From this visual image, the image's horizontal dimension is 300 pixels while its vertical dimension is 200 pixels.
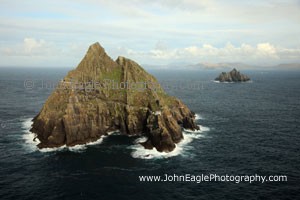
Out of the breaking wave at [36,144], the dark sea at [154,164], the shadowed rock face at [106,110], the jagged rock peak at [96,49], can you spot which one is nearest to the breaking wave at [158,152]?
the dark sea at [154,164]

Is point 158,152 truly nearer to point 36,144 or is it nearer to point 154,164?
point 154,164

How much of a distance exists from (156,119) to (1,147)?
47.5 m

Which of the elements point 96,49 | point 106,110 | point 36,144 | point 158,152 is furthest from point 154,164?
point 96,49

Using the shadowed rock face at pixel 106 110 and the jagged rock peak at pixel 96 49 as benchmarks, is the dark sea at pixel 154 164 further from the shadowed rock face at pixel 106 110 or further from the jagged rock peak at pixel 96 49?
the jagged rock peak at pixel 96 49

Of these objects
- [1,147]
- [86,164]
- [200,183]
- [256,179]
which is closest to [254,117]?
[256,179]

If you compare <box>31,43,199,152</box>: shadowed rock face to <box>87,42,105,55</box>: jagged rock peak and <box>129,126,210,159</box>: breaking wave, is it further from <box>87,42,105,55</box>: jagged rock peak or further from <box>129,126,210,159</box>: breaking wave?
<box>129,126,210,159</box>: breaking wave

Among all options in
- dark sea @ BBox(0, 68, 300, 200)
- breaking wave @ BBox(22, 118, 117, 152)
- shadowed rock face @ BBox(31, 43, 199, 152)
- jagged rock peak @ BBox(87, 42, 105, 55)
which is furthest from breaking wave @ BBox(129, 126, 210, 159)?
Result: jagged rock peak @ BBox(87, 42, 105, 55)

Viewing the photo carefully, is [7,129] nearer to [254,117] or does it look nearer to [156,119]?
[156,119]

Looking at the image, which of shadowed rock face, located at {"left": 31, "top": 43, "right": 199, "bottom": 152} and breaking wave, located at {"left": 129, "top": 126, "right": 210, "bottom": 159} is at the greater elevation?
shadowed rock face, located at {"left": 31, "top": 43, "right": 199, "bottom": 152}

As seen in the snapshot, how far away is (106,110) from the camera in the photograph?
80625 mm

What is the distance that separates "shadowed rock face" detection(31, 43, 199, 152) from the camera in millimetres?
68875

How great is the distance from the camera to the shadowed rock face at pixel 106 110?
226ft

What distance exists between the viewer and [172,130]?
72500 millimetres

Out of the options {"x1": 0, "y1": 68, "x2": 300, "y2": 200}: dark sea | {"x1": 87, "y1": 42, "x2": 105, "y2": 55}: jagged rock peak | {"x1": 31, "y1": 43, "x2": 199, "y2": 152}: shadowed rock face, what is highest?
{"x1": 87, "y1": 42, "x2": 105, "y2": 55}: jagged rock peak
